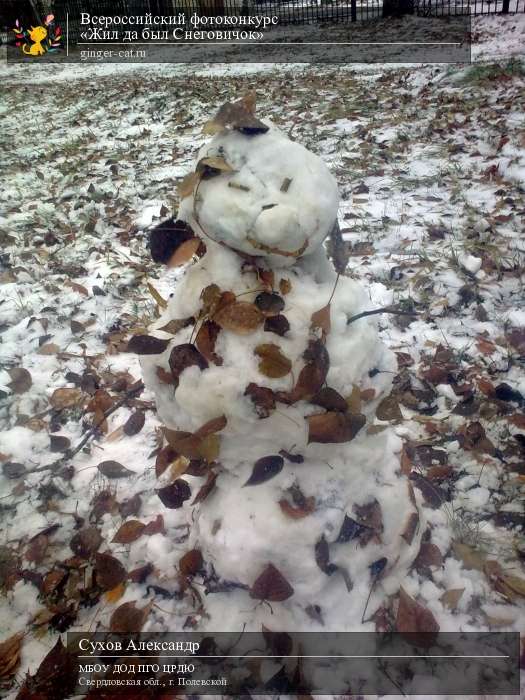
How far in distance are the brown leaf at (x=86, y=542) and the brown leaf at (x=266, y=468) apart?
31.7 inches

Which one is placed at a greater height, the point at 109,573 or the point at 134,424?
the point at 134,424

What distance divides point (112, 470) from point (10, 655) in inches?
26.1

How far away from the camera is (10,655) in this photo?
1371mm

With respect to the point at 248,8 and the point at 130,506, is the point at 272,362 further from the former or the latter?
the point at 248,8

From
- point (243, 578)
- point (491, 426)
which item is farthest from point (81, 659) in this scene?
point (491, 426)

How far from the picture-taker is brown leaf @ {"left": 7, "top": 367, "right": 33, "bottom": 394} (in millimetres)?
2252

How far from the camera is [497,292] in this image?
8.34ft

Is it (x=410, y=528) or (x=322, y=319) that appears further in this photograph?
(x=410, y=528)

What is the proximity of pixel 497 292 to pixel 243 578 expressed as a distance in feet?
6.83

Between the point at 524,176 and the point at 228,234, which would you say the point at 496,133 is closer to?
the point at 524,176

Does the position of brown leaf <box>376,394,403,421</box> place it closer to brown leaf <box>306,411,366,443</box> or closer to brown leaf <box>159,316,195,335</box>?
brown leaf <box>306,411,366,443</box>

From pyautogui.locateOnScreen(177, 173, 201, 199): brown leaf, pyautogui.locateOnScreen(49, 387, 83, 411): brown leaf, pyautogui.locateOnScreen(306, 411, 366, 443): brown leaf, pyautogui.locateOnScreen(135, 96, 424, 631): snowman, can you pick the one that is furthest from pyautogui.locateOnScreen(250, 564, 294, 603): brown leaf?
pyautogui.locateOnScreen(49, 387, 83, 411): brown leaf

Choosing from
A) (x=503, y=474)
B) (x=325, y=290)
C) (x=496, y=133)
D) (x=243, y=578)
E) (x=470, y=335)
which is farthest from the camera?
(x=496, y=133)

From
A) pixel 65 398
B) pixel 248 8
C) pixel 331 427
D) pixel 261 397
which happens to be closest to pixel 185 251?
pixel 261 397
